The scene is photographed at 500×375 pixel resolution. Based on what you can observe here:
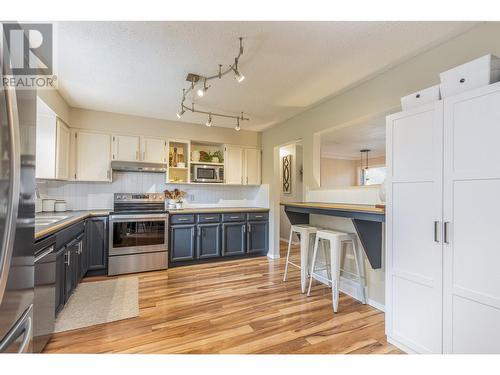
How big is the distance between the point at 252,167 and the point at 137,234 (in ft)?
7.95

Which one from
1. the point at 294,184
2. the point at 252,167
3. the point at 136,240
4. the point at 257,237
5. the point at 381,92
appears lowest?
the point at 257,237

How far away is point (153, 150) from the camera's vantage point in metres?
4.13

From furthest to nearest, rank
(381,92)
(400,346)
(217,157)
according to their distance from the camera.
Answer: (217,157), (381,92), (400,346)

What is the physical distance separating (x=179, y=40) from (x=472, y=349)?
2.96 metres

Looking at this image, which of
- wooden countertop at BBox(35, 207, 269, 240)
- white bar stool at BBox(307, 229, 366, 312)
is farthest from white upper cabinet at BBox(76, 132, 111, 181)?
white bar stool at BBox(307, 229, 366, 312)

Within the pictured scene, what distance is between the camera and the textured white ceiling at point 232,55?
187 cm

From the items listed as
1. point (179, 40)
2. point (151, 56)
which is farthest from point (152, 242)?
point (179, 40)

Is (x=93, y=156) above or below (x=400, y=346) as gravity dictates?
above

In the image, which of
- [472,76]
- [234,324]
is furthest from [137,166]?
[472,76]

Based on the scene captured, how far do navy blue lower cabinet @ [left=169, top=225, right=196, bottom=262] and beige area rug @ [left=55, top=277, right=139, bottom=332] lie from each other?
734 mm

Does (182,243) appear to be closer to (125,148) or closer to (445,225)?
(125,148)

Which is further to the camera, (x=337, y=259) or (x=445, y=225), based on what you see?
(x=337, y=259)

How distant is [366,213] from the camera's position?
2.20 metres
